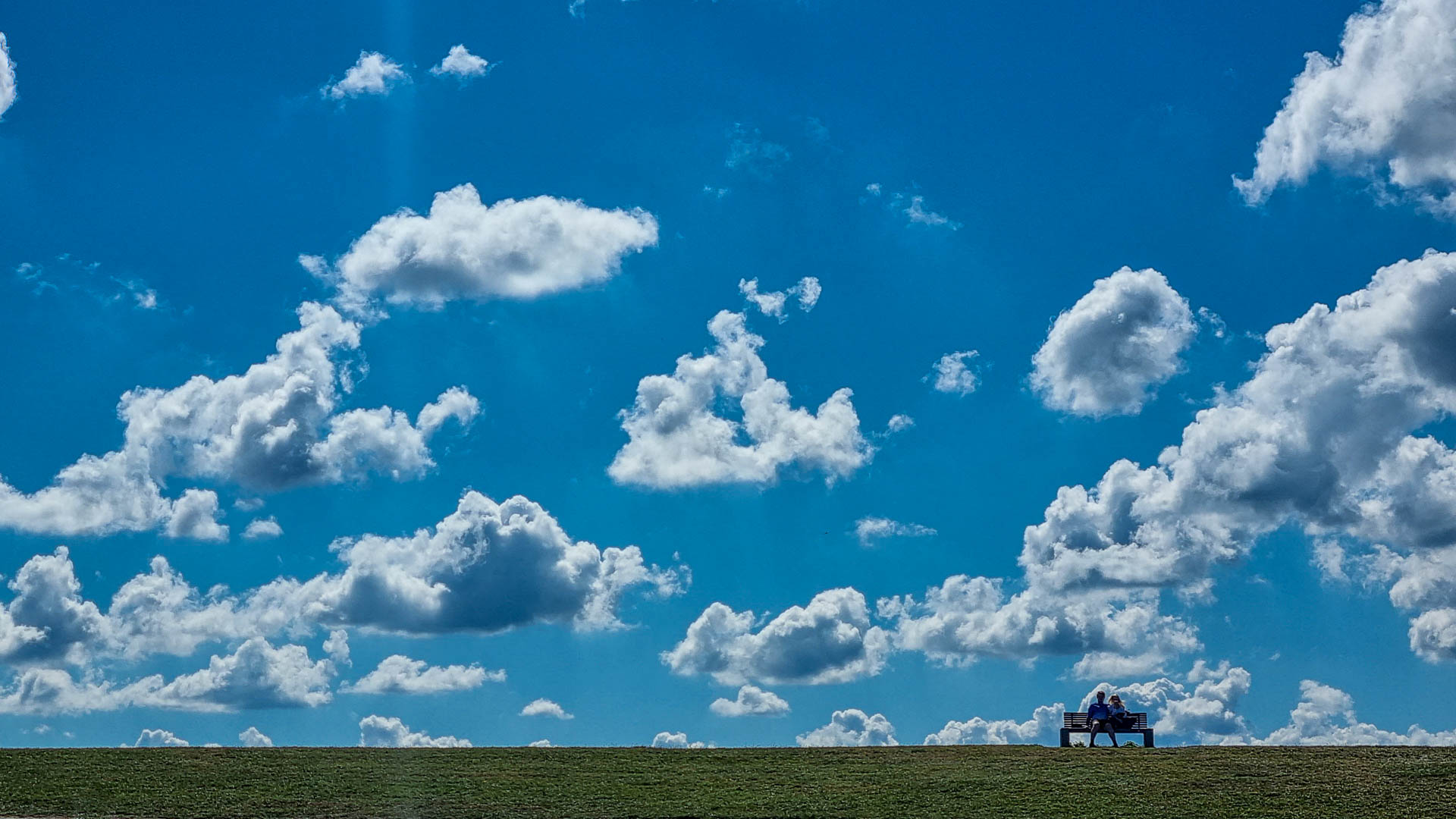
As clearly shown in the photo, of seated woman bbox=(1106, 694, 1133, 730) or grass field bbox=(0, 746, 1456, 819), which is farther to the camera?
seated woman bbox=(1106, 694, 1133, 730)

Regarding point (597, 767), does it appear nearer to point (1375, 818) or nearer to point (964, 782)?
point (964, 782)

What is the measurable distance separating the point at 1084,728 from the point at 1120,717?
3.18 ft

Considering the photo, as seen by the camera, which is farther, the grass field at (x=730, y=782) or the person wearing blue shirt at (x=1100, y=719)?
the person wearing blue shirt at (x=1100, y=719)

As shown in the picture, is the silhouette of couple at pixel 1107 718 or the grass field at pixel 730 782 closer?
the grass field at pixel 730 782

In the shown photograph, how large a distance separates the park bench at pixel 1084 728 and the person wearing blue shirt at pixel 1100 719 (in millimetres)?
95

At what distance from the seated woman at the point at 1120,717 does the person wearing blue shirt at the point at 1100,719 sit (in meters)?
0.03

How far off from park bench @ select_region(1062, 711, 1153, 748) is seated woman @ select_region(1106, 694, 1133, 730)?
0.06 meters

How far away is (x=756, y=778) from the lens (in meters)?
28.5

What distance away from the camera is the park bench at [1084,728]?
3450cm

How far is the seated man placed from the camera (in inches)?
1357

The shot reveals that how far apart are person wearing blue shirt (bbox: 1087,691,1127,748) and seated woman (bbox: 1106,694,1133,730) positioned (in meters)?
0.03

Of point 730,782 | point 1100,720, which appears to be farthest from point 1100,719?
Result: point 730,782

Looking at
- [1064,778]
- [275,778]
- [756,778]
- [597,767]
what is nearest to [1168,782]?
[1064,778]

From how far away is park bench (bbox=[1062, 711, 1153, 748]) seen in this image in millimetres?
34500
